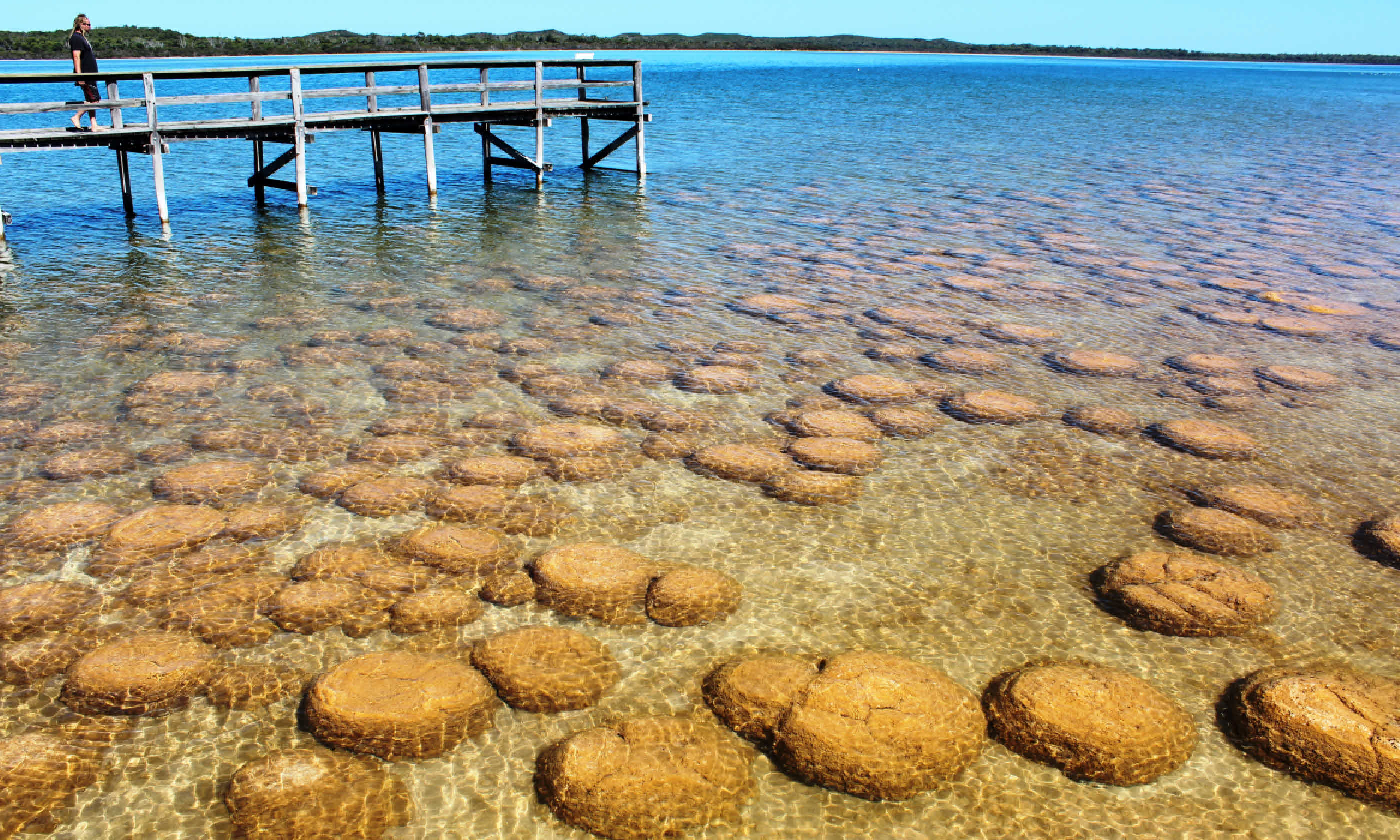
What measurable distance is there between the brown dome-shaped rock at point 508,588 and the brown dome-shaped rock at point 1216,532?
13.0 ft

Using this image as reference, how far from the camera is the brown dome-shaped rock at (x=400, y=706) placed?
168 inches

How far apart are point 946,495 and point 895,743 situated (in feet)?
8.93

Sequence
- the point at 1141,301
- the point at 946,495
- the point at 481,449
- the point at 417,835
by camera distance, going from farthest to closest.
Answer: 1. the point at 1141,301
2. the point at 481,449
3. the point at 946,495
4. the point at 417,835

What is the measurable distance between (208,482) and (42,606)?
1.60 meters

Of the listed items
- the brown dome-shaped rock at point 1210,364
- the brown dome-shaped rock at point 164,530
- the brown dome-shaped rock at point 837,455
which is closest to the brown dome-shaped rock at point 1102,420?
the brown dome-shaped rock at point 1210,364

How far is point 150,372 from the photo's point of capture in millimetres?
8922

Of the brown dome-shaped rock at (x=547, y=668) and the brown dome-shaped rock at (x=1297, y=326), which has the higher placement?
the brown dome-shaped rock at (x=1297, y=326)

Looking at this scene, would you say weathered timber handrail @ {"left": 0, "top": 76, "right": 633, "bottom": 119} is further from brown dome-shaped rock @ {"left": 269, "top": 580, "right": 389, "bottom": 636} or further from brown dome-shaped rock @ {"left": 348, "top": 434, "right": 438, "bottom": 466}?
brown dome-shaped rock @ {"left": 269, "top": 580, "right": 389, "bottom": 636}

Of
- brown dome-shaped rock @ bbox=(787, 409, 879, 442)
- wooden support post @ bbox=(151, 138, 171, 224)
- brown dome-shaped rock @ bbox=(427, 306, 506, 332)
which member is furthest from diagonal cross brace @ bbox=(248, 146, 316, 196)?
brown dome-shaped rock @ bbox=(787, 409, 879, 442)

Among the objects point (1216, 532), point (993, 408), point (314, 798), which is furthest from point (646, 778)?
point (993, 408)

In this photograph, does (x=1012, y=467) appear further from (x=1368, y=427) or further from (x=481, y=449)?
(x=481, y=449)

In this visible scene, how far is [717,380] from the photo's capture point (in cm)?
886

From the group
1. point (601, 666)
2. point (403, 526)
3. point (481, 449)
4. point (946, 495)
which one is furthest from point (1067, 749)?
point (481, 449)

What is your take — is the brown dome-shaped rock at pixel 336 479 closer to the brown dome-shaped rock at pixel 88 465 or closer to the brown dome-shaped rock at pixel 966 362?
the brown dome-shaped rock at pixel 88 465
